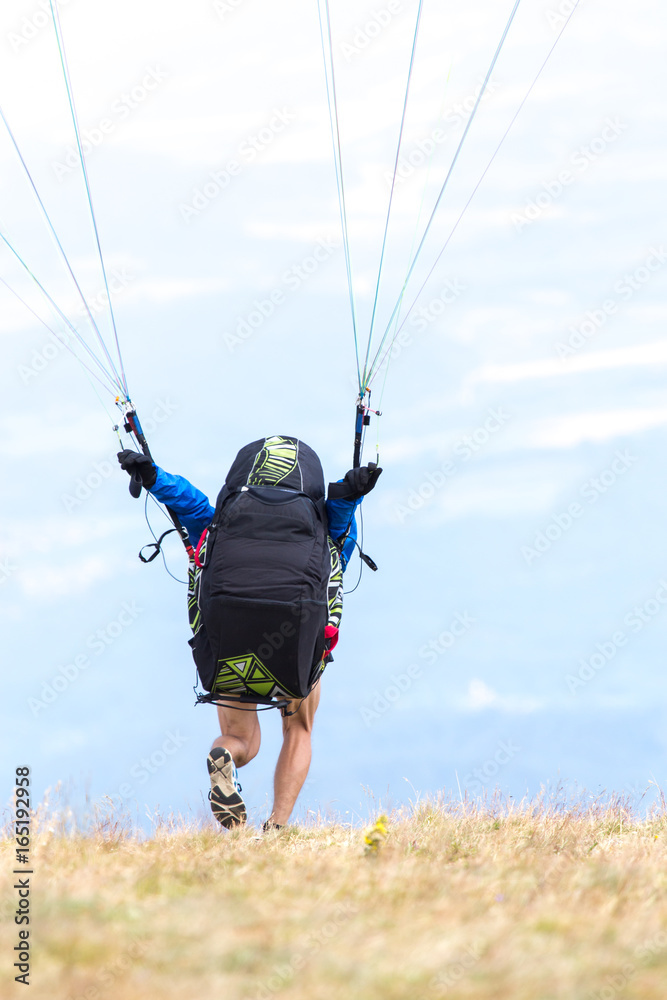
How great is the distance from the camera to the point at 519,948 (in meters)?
3.68

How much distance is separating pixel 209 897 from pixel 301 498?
127 inches

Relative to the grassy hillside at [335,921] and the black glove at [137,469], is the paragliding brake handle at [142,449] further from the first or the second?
the grassy hillside at [335,921]

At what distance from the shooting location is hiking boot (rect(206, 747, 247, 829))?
22.5ft

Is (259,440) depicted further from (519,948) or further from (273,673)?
(519,948)

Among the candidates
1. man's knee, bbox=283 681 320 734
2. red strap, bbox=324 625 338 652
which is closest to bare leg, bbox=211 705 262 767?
man's knee, bbox=283 681 320 734

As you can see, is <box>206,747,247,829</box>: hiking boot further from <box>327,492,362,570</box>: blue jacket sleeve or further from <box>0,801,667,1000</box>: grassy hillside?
<box>327,492,362,570</box>: blue jacket sleeve

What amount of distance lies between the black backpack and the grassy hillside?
45.3 inches

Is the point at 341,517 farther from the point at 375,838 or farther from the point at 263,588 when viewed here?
the point at 375,838

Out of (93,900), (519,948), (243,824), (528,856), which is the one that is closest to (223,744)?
(243,824)

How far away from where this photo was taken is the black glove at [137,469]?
23.8 ft

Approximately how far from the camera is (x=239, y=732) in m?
7.26

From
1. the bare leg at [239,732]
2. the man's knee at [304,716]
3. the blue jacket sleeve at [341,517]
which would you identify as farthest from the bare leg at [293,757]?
the blue jacket sleeve at [341,517]

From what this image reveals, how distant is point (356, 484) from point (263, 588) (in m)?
1.04

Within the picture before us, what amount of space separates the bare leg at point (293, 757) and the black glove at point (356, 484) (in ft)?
5.01
